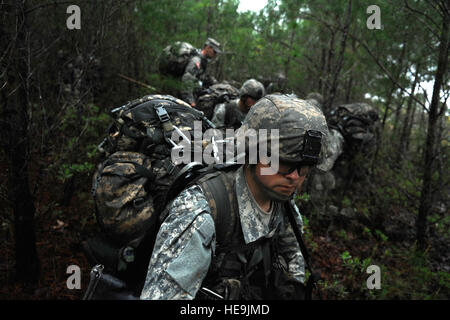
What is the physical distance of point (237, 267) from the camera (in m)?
1.67

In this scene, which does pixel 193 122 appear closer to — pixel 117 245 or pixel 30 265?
pixel 117 245

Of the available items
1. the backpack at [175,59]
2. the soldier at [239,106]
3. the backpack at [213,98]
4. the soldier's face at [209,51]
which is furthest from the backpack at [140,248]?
the soldier's face at [209,51]

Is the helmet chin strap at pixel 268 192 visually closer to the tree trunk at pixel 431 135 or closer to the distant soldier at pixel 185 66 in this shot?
the tree trunk at pixel 431 135

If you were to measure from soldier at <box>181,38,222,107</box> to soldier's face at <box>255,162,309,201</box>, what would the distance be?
13.7 feet

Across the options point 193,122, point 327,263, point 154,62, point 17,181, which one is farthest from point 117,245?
point 154,62

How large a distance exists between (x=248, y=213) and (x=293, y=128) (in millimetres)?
503

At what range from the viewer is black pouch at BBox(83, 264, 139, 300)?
1702 millimetres

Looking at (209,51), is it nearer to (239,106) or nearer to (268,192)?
(239,106)

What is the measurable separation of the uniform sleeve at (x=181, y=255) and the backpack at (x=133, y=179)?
0.50 meters

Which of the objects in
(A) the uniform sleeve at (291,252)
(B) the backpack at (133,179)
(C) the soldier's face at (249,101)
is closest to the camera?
(B) the backpack at (133,179)

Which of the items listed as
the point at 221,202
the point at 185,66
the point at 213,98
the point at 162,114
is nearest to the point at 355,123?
the point at 213,98

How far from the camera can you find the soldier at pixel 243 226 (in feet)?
4.19

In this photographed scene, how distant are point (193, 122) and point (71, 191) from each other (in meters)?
2.95
